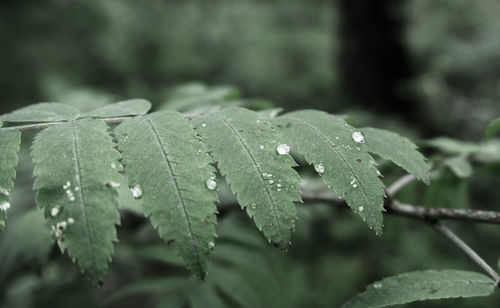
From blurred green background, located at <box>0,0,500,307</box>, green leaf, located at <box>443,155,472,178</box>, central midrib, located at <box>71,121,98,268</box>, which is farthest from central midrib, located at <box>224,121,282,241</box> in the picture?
green leaf, located at <box>443,155,472,178</box>

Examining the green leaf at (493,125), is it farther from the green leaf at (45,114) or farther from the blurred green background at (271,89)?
the green leaf at (45,114)

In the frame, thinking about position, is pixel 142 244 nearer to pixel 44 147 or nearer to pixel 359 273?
pixel 44 147

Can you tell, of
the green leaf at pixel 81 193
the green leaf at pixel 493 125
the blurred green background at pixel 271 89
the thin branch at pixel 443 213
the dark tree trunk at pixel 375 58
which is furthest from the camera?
the dark tree trunk at pixel 375 58

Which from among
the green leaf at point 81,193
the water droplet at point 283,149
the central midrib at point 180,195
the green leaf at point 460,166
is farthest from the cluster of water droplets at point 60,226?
the green leaf at point 460,166

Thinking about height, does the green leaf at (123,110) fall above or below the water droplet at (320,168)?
above

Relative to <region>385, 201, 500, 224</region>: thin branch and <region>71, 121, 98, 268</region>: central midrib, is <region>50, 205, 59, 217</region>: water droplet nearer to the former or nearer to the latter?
<region>71, 121, 98, 268</region>: central midrib
